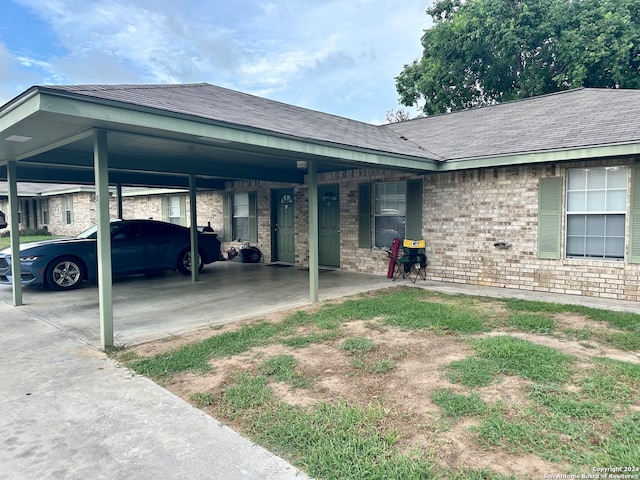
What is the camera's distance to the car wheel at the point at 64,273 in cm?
828

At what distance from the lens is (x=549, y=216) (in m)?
7.36

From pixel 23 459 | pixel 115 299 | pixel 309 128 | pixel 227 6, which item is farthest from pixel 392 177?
pixel 227 6

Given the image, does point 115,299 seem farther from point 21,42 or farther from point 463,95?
point 463,95

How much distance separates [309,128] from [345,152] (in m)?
0.86

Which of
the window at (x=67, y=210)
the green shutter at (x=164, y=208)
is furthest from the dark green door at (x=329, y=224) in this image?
the window at (x=67, y=210)

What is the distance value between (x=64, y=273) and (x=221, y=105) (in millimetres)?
4962

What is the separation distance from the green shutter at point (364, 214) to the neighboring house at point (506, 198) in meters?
0.02

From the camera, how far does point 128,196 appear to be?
17.3 meters

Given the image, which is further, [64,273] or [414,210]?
[414,210]

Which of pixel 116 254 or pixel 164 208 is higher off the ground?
pixel 164 208

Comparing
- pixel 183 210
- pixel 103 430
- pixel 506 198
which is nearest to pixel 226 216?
pixel 183 210

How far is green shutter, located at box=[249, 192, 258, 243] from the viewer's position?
13125mm

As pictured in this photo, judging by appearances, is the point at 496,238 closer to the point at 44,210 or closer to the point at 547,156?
the point at 547,156

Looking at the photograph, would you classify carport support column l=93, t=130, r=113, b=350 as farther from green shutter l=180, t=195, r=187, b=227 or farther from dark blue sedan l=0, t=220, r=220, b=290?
green shutter l=180, t=195, r=187, b=227
